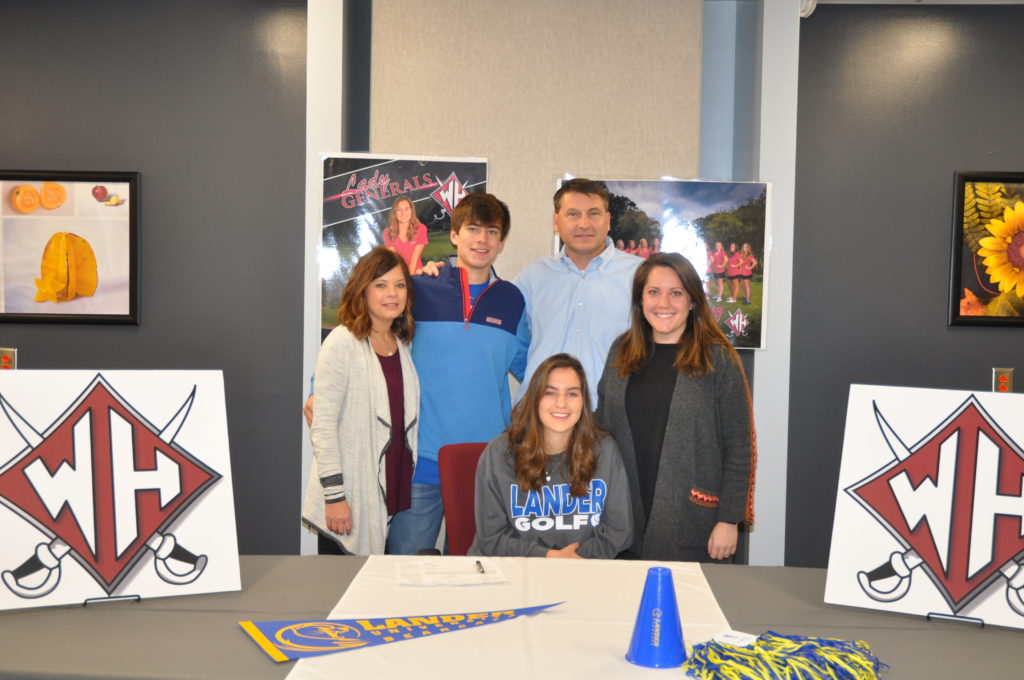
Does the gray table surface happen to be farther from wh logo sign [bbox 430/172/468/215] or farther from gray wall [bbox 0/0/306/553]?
gray wall [bbox 0/0/306/553]

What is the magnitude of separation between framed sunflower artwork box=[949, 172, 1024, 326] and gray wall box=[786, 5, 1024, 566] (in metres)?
0.06

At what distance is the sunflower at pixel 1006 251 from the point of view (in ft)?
12.1

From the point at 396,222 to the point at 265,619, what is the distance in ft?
6.63

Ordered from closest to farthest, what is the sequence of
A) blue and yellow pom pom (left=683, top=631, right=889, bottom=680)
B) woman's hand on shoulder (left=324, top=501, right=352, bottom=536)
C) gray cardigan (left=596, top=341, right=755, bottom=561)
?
blue and yellow pom pom (left=683, top=631, right=889, bottom=680) < gray cardigan (left=596, top=341, right=755, bottom=561) < woman's hand on shoulder (left=324, top=501, right=352, bottom=536)

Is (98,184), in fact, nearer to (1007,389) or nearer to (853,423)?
(853,423)

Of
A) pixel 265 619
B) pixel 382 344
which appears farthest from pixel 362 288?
pixel 265 619

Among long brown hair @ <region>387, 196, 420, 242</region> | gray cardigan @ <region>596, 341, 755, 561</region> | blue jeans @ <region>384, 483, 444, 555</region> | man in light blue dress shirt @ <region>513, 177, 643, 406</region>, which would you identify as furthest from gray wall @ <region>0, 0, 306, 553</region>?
gray cardigan @ <region>596, 341, 755, 561</region>

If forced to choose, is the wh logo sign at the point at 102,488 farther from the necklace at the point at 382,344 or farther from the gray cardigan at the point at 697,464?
the gray cardigan at the point at 697,464

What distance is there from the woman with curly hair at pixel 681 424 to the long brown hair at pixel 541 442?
178 mm

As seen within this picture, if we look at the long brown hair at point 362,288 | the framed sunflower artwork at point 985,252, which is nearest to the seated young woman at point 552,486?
the long brown hair at point 362,288

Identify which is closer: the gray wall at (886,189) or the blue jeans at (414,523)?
the blue jeans at (414,523)

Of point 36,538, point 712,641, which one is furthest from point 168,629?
point 712,641

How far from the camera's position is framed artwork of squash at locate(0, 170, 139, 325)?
361cm

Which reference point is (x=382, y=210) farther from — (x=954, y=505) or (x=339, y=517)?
(x=954, y=505)
